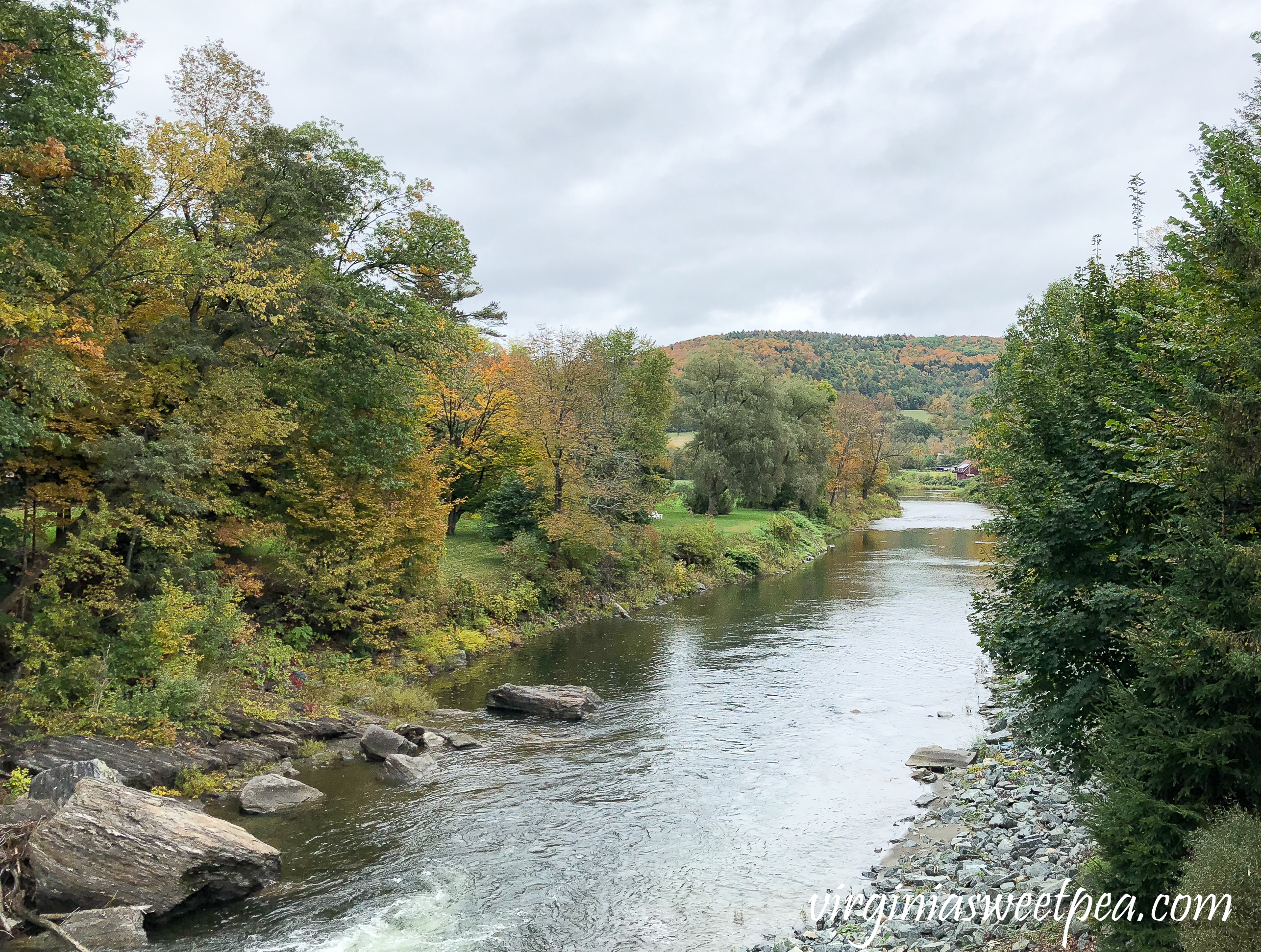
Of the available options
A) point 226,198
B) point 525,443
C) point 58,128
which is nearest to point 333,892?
point 58,128

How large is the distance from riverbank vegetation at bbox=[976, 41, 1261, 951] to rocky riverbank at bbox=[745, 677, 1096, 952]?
1049mm

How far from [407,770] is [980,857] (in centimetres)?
1061

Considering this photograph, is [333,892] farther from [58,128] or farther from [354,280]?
[354,280]

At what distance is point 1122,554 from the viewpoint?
33.8 ft

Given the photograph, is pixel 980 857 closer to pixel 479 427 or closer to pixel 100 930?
pixel 100 930

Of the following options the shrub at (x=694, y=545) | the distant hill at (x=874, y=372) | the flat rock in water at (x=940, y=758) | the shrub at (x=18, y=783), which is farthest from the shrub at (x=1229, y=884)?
the distant hill at (x=874, y=372)

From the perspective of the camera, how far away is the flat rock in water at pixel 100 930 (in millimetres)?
9773

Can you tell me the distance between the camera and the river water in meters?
10.6

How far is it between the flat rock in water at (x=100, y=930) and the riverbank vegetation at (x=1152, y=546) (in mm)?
11319

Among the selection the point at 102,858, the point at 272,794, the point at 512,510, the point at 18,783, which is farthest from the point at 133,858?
the point at 512,510

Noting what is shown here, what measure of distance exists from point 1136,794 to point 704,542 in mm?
35707

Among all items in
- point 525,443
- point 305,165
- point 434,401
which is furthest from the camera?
point 525,443

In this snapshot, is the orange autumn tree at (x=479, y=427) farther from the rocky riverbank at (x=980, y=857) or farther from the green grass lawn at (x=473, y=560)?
the rocky riverbank at (x=980, y=857)

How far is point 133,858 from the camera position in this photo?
10.7m
